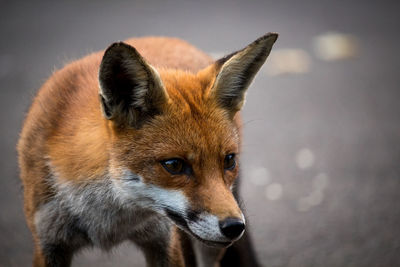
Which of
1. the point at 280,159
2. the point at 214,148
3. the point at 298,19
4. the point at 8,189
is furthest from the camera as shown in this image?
the point at 298,19

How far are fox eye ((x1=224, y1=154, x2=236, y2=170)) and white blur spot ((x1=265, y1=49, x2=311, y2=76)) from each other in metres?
6.43

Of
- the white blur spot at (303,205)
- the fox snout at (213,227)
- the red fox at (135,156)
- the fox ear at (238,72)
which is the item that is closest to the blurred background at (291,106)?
the white blur spot at (303,205)

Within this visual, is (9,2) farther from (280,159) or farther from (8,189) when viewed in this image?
(280,159)

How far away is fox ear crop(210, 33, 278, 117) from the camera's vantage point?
352 centimetres

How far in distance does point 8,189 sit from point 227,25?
20.6ft

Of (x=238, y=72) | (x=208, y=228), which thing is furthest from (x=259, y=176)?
(x=208, y=228)

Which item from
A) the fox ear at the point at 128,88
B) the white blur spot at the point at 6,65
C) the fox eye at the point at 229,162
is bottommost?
the white blur spot at the point at 6,65

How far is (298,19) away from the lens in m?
11.8

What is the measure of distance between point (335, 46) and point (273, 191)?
16.4ft

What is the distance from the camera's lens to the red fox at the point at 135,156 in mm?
3232

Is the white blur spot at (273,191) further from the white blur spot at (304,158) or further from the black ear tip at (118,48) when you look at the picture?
the black ear tip at (118,48)

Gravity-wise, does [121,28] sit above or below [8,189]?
above

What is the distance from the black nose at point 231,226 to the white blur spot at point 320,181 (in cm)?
391

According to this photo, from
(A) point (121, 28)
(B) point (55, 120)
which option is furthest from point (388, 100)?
(B) point (55, 120)
